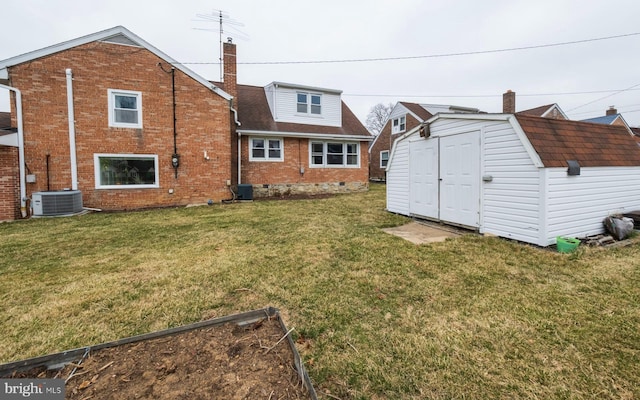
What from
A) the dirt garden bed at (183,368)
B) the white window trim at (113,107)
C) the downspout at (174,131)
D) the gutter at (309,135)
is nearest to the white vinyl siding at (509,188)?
the dirt garden bed at (183,368)

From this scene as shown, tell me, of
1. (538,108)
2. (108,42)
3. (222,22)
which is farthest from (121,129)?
(538,108)

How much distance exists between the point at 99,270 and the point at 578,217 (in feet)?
29.1

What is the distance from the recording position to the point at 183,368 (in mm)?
1974

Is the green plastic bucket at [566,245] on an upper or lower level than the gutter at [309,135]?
lower

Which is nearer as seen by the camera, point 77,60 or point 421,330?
point 421,330

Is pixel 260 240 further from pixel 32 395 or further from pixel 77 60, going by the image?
pixel 77 60

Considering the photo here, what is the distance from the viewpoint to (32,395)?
1.76 meters

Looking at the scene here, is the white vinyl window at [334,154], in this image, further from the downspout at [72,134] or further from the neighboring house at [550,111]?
the neighboring house at [550,111]

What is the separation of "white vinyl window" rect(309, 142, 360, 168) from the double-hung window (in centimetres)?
199

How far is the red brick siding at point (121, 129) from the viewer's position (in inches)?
396

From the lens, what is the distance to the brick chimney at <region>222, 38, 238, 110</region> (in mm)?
13695

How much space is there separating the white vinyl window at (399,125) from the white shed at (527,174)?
52.1 feet

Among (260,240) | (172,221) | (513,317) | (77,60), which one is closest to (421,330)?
(513,317)

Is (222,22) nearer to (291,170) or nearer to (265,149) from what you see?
(265,149)
